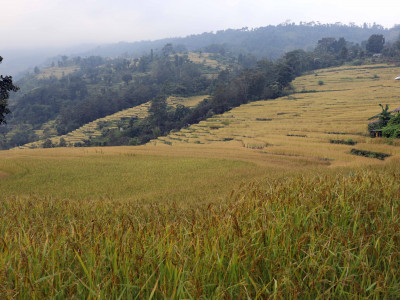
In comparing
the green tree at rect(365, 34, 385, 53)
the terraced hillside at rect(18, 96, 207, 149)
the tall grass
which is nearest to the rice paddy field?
the tall grass

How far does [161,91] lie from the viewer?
57.1 m

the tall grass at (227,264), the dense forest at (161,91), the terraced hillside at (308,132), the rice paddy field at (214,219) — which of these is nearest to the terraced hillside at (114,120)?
the dense forest at (161,91)

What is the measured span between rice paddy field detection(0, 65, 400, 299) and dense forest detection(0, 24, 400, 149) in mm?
16664

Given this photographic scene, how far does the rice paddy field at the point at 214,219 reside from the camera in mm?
1464

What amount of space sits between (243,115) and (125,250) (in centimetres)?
2540

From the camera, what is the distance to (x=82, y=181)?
357 inches

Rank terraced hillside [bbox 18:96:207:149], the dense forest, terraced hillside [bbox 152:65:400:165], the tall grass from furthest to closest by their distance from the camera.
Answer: terraced hillside [bbox 18:96:207:149], the dense forest, terraced hillside [bbox 152:65:400:165], the tall grass

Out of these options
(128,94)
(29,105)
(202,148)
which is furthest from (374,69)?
(29,105)

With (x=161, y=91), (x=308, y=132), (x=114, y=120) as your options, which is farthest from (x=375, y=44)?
(x=308, y=132)

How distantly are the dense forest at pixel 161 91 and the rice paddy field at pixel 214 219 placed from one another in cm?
1666

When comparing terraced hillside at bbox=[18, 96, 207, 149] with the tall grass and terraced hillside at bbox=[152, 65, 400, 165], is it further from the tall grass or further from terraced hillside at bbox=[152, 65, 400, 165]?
the tall grass

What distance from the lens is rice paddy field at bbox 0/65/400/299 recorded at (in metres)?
1.46

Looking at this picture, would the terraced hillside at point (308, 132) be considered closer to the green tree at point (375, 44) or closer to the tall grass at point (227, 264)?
the tall grass at point (227, 264)

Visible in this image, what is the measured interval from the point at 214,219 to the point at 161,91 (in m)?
56.6
